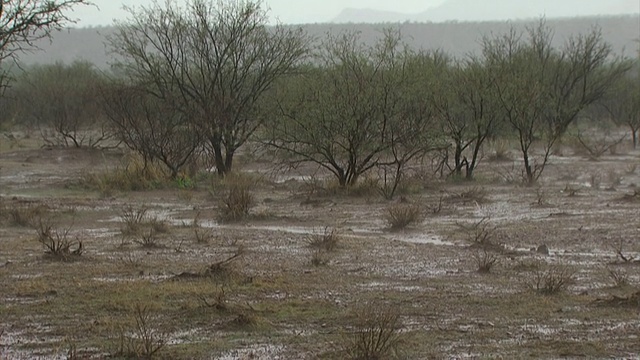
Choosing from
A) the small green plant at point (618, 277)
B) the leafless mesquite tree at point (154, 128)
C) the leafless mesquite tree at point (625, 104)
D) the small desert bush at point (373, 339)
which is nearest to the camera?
the small desert bush at point (373, 339)

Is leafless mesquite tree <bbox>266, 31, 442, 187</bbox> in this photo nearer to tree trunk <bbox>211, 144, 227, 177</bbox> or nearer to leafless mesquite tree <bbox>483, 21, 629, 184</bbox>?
tree trunk <bbox>211, 144, 227, 177</bbox>

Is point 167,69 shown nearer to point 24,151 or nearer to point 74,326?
point 24,151

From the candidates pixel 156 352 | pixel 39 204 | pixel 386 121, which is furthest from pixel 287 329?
pixel 386 121

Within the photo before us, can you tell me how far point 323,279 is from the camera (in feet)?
29.4

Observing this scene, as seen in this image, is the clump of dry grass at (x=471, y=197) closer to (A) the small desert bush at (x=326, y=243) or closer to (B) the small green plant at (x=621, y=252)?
(B) the small green plant at (x=621, y=252)

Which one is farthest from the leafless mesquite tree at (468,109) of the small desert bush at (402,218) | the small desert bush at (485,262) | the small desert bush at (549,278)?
the small desert bush at (549,278)

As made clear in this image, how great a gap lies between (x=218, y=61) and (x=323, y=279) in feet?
52.6

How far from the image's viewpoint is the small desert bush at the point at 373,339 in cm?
571

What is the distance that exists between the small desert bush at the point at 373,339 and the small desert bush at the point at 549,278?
2018 millimetres

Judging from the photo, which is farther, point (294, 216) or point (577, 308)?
point (294, 216)

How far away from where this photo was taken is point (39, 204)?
16953 mm

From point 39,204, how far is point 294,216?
5.51 m

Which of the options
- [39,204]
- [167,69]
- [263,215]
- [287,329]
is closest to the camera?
[287,329]

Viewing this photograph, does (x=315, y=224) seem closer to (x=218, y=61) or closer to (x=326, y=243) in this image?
(x=326, y=243)
